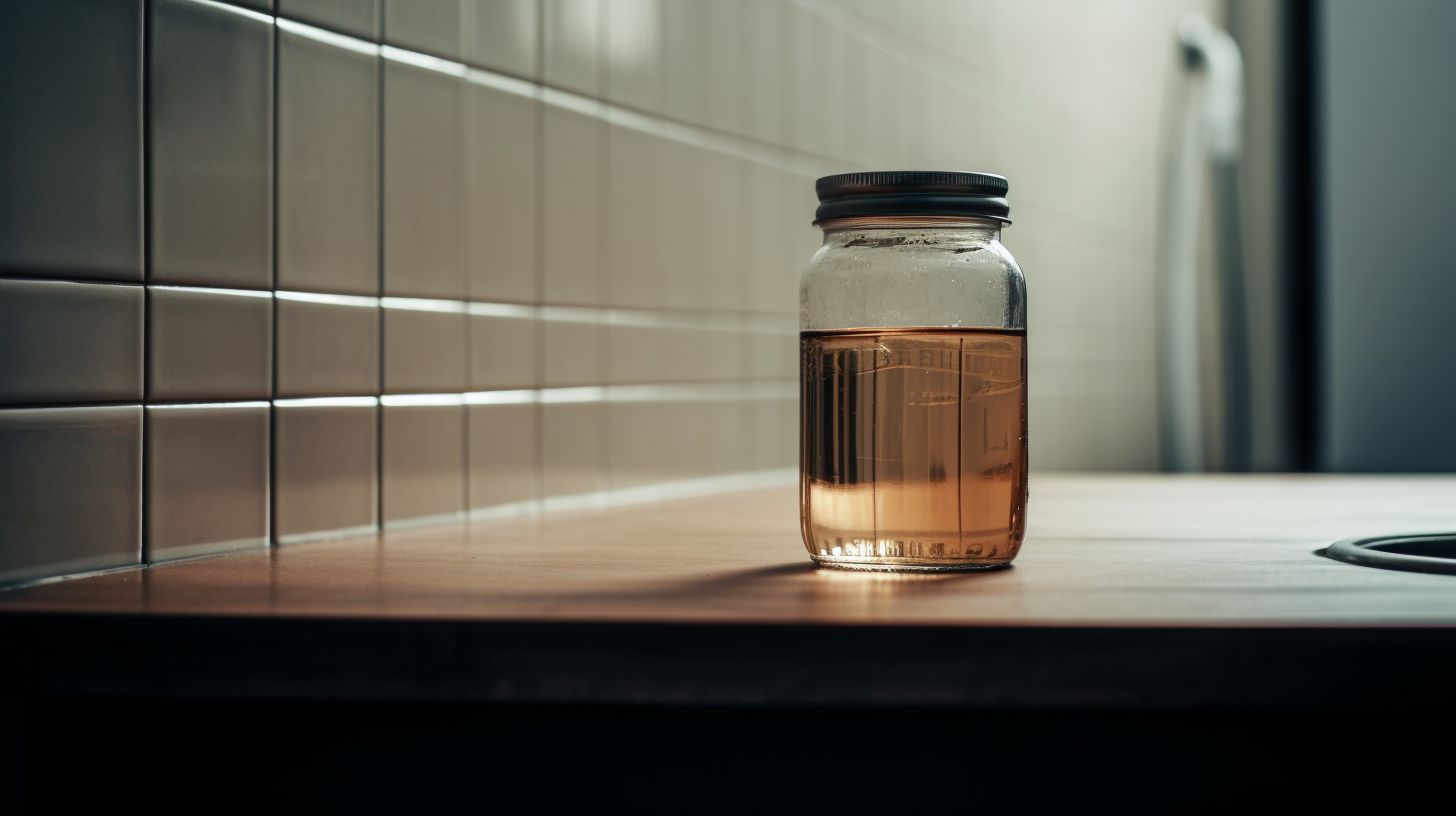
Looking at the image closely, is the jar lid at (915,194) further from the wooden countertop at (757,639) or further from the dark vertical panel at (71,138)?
the dark vertical panel at (71,138)

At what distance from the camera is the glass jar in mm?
673

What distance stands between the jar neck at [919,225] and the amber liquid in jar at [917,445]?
6cm

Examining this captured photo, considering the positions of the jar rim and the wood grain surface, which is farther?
the jar rim

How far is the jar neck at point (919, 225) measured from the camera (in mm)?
688

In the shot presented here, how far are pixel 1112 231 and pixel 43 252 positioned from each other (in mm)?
2141

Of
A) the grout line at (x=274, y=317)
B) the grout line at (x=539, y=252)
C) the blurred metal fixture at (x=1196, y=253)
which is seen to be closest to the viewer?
the grout line at (x=274, y=317)

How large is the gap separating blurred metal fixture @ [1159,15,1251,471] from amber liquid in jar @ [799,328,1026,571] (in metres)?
2.04

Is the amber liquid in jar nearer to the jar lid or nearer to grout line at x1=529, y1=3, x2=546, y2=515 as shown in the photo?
the jar lid

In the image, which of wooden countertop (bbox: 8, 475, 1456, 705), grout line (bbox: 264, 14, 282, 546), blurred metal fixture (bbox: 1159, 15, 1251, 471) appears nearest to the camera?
wooden countertop (bbox: 8, 475, 1456, 705)

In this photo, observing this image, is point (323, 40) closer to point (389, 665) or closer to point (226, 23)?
point (226, 23)

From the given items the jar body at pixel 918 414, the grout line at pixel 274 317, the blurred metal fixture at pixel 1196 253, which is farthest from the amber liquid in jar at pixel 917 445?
the blurred metal fixture at pixel 1196 253

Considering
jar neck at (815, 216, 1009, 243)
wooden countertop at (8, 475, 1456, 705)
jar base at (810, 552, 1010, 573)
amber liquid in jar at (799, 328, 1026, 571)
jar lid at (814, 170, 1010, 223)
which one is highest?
jar lid at (814, 170, 1010, 223)

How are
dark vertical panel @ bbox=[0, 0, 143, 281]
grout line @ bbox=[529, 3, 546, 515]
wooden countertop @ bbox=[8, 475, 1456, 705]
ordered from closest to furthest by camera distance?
wooden countertop @ bbox=[8, 475, 1456, 705]
dark vertical panel @ bbox=[0, 0, 143, 281]
grout line @ bbox=[529, 3, 546, 515]

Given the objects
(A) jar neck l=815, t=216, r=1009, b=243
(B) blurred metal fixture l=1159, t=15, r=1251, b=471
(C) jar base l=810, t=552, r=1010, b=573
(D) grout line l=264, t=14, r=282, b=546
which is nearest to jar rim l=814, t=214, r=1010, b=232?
(A) jar neck l=815, t=216, r=1009, b=243
